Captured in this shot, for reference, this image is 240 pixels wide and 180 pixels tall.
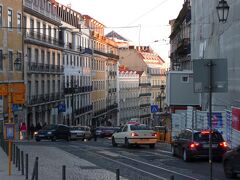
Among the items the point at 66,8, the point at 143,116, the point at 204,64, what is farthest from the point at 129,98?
the point at 204,64

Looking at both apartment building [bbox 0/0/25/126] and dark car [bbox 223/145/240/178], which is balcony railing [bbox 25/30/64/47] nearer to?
apartment building [bbox 0/0/25/126]

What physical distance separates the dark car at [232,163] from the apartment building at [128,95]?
9843cm

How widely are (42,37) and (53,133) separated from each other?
25.7 m

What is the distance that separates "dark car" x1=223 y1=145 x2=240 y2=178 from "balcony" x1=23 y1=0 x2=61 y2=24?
4678 centimetres

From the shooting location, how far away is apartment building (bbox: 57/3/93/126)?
267ft

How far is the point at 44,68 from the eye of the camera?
7062 centimetres

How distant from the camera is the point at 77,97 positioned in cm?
8700

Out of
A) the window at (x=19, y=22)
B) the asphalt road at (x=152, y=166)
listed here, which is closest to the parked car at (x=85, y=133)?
the window at (x=19, y=22)

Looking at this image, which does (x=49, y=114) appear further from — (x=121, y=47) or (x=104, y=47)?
(x=121, y=47)

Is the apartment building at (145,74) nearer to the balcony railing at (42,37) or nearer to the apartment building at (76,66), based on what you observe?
the apartment building at (76,66)

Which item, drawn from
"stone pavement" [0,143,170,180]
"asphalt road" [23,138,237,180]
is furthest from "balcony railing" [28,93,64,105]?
"stone pavement" [0,143,170,180]

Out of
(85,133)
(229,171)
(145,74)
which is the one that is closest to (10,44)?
(85,133)

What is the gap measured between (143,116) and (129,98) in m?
11.9

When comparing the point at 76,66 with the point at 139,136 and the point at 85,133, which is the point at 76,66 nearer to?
the point at 85,133
